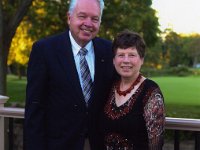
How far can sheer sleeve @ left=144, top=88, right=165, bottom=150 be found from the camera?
2547mm

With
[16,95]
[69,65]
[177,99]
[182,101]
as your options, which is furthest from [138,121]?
[177,99]

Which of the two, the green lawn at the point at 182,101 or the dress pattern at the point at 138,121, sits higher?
the dress pattern at the point at 138,121

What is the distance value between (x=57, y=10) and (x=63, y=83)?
11.8 metres

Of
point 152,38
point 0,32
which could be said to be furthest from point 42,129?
point 152,38

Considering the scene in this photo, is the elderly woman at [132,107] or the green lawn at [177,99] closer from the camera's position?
the elderly woman at [132,107]

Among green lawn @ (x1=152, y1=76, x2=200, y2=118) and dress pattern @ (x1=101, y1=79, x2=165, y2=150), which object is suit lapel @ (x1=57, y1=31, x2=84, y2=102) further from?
green lawn @ (x1=152, y1=76, x2=200, y2=118)

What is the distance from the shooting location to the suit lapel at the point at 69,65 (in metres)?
2.82

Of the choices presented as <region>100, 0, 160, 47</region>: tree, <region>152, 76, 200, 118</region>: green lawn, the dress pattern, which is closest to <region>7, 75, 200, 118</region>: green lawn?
<region>152, 76, 200, 118</region>: green lawn

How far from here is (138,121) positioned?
263cm

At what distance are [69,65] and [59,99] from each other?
24cm

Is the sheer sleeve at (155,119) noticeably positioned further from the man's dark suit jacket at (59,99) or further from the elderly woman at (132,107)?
the man's dark suit jacket at (59,99)

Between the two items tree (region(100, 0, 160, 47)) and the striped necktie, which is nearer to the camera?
the striped necktie

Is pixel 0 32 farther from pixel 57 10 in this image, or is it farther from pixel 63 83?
pixel 63 83

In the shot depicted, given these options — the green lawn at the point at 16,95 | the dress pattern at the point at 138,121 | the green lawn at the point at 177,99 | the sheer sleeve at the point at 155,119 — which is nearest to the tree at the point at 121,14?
the green lawn at the point at 177,99
